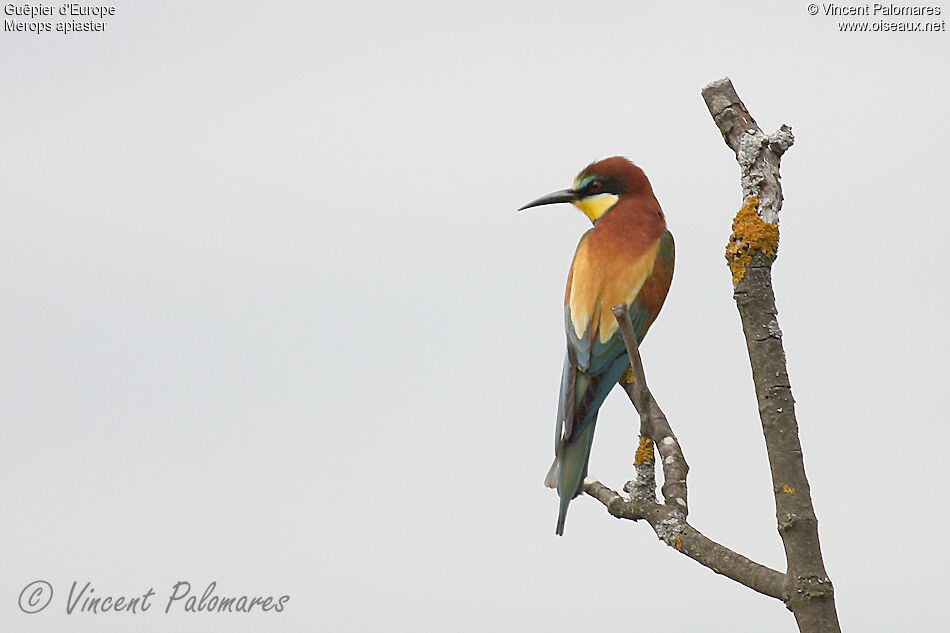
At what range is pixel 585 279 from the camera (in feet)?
14.0

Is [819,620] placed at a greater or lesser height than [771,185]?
lesser

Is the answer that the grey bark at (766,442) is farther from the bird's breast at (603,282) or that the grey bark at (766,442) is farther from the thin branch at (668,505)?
the bird's breast at (603,282)

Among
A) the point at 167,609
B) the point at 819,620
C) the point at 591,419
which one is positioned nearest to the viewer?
the point at 819,620

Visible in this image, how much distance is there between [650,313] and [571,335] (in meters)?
0.32

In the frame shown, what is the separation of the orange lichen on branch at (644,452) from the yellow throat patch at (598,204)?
0.99 m

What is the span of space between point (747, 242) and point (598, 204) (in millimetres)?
1108

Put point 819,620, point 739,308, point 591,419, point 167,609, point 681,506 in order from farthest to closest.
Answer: point 167,609, point 591,419, point 681,506, point 739,308, point 819,620

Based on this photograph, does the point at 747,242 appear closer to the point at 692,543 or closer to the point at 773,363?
the point at 773,363

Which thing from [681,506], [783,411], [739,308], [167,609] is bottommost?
[167,609]

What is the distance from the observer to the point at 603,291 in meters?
4.22

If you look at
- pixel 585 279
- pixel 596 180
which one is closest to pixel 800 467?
pixel 585 279

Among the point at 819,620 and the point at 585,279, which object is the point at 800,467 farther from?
the point at 585,279

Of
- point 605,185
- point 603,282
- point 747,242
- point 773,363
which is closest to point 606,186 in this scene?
point 605,185

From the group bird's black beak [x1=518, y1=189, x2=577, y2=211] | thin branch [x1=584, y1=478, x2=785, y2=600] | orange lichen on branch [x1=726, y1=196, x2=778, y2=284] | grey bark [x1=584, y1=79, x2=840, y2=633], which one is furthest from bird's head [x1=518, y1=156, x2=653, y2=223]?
thin branch [x1=584, y1=478, x2=785, y2=600]
